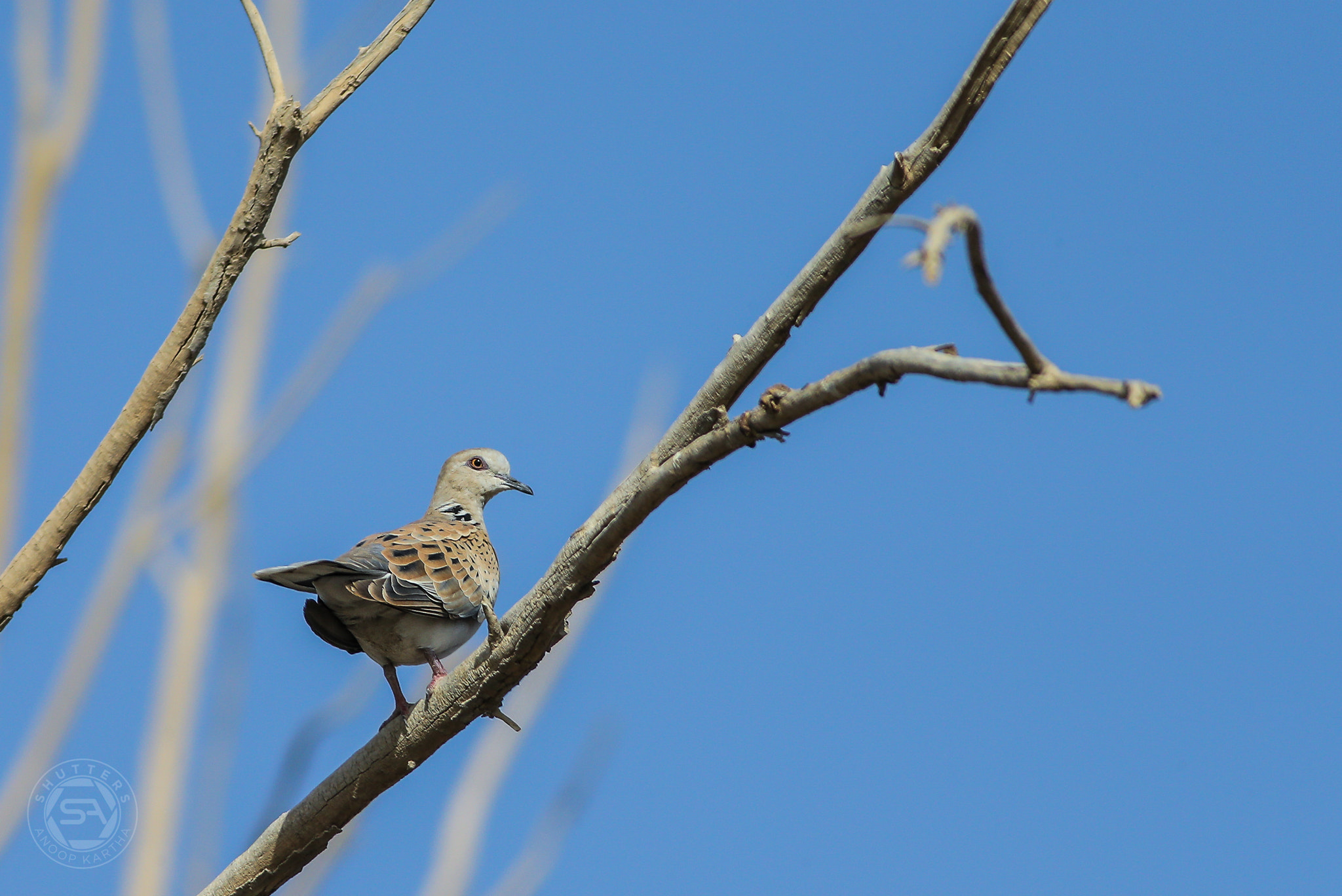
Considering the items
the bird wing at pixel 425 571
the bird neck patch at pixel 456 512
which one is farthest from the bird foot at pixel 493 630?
the bird neck patch at pixel 456 512

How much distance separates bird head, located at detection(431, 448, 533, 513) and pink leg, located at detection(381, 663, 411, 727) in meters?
2.19

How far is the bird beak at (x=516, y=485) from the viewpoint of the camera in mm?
7297

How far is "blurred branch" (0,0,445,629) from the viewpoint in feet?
10.5

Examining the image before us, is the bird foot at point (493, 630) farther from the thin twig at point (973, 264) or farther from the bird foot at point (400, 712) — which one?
the thin twig at point (973, 264)

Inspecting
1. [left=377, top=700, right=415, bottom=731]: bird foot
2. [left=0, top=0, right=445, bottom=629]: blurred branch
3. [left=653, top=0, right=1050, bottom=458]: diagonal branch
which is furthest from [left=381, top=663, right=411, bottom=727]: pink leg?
[left=653, top=0, right=1050, bottom=458]: diagonal branch

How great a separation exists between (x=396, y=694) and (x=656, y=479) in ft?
7.00

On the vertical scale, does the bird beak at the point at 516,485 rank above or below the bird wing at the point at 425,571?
above

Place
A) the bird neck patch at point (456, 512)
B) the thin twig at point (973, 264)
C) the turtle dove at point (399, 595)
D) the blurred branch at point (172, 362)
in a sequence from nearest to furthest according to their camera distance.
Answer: the thin twig at point (973, 264)
the blurred branch at point (172, 362)
the turtle dove at point (399, 595)
the bird neck patch at point (456, 512)

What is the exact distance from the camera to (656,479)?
2.91m

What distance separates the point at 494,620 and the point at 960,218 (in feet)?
6.17

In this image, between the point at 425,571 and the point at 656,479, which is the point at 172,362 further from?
the point at 425,571

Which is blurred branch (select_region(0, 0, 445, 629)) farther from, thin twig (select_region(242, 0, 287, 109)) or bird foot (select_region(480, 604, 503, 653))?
bird foot (select_region(480, 604, 503, 653))

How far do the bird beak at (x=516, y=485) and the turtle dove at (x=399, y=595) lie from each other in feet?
5.26

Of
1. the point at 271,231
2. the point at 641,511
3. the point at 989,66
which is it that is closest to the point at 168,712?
the point at 271,231
